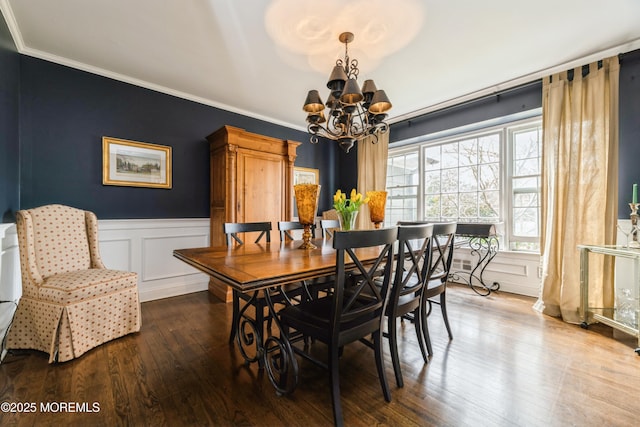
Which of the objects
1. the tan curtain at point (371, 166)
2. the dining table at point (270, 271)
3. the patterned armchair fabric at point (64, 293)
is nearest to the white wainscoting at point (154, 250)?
the patterned armchair fabric at point (64, 293)

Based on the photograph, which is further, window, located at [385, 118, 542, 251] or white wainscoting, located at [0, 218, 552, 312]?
window, located at [385, 118, 542, 251]

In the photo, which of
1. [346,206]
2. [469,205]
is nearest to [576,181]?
[469,205]

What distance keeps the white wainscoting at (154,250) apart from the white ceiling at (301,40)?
168 cm

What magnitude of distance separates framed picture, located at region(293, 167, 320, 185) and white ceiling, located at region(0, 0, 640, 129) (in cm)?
150

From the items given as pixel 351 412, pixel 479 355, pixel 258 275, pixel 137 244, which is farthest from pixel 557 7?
pixel 137 244

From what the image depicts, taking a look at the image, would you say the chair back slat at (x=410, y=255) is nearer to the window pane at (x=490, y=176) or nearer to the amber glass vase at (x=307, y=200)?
the amber glass vase at (x=307, y=200)

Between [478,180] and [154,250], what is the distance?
14.4ft

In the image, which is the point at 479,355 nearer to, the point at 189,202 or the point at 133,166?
the point at 189,202

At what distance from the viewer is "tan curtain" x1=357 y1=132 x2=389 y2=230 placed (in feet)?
14.8

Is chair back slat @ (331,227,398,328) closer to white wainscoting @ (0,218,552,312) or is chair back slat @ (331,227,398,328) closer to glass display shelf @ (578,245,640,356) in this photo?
glass display shelf @ (578,245,640,356)

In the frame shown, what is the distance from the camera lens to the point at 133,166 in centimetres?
308

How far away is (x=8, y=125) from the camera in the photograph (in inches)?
84.3

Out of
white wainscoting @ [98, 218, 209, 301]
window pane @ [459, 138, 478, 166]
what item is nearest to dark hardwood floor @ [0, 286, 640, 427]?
white wainscoting @ [98, 218, 209, 301]

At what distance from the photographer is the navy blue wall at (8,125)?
6.54 feet
